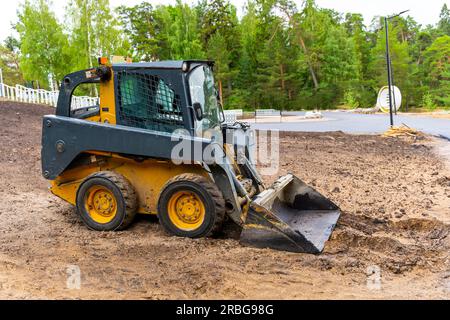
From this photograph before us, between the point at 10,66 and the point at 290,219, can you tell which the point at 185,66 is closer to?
the point at 290,219

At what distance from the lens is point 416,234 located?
662 cm

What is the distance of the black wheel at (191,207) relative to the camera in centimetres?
594

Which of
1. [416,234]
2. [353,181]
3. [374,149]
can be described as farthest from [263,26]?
[416,234]

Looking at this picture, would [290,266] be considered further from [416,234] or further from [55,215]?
[55,215]

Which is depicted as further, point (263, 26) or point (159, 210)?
point (263, 26)

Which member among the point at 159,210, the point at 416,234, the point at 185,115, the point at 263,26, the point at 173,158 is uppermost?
the point at 263,26

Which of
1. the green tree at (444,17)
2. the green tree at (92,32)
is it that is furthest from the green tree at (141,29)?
the green tree at (444,17)

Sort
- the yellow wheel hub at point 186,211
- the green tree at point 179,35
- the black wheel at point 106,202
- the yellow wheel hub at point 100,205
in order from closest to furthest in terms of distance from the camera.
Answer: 1. the yellow wheel hub at point 186,211
2. the black wheel at point 106,202
3. the yellow wheel hub at point 100,205
4. the green tree at point 179,35

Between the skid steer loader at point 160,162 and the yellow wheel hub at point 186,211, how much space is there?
1cm

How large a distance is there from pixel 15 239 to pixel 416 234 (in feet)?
16.7

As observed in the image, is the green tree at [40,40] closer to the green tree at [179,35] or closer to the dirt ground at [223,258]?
the green tree at [179,35]

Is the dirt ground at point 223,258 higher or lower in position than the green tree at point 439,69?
lower

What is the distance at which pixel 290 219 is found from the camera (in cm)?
694

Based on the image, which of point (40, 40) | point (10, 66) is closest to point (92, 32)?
point (40, 40)
